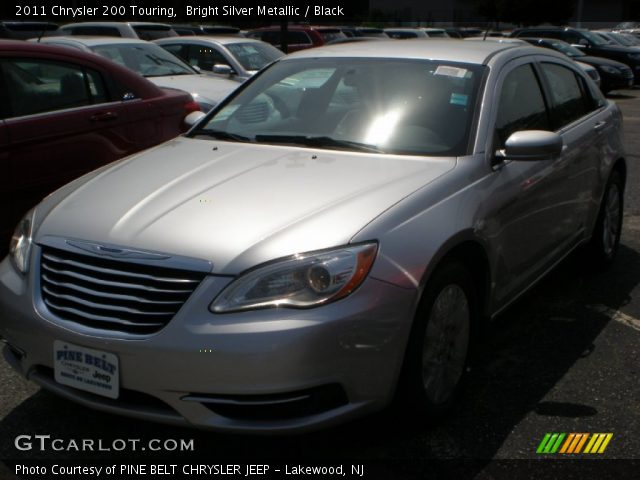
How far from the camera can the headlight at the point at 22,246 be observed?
137 inches

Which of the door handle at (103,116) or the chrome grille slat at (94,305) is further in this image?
the door handle at (103,116)

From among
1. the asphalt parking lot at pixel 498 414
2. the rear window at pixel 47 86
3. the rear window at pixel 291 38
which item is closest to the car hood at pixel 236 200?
the asphalt parking lot at pixel 498 414

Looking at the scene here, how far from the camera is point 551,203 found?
4523mm

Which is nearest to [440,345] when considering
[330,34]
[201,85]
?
[201,85]

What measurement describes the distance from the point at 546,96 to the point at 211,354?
2784 mm

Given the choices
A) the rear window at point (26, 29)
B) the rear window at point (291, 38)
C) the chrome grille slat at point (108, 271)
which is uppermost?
the chrome grille slat at point (108, 271)

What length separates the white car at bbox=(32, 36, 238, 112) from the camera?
9570mm

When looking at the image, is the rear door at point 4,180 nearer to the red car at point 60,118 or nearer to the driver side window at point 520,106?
the red car at point 60,118

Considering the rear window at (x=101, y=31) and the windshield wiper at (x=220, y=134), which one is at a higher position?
the windshield wiper at (x=220, y=134)

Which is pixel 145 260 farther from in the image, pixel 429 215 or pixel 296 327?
pixel 429 215

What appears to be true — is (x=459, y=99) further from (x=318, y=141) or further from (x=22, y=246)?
(x=22, y=246)

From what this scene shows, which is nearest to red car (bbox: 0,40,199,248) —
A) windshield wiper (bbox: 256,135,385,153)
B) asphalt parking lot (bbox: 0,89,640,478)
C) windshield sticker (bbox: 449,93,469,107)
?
asphalt parking lot (bbox: 0,89,640,478)

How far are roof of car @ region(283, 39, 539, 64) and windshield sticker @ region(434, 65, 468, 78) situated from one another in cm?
9

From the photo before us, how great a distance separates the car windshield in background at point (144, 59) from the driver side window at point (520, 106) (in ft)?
20.1
